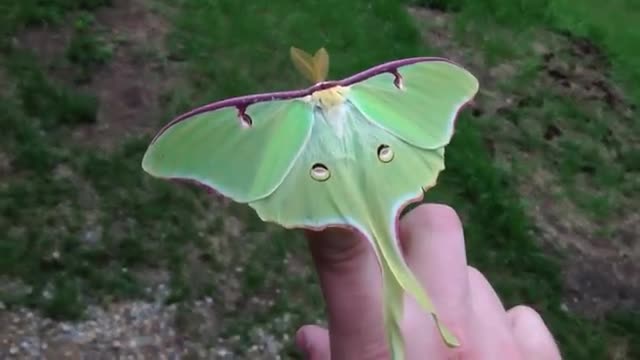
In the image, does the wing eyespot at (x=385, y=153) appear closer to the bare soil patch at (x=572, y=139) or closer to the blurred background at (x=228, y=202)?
the blurred background at (x=228, y=202)

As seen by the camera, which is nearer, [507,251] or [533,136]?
[507,251]

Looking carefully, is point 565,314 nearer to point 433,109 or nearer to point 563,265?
point 563,265

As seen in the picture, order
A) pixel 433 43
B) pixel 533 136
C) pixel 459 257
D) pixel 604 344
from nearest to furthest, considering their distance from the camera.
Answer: pixel 459 257 < pixel 604 344 < pixel 533 136 < pixel 433 43

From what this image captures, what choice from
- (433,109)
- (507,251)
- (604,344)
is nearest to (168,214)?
(507,251)

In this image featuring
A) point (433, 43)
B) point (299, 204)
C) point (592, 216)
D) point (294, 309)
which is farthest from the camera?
point (433, 43)

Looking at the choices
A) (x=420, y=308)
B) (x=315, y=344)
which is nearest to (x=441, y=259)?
(x=420, y=308)

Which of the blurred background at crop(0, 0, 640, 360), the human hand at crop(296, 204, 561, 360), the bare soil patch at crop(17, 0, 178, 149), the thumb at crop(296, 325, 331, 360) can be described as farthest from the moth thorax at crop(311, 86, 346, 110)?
the bare soil patch at crop(17, 0, 178, 149)

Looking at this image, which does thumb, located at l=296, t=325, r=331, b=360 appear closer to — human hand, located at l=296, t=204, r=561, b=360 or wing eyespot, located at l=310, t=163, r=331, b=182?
human hand, located at l=296, t=204, r=561, b=360

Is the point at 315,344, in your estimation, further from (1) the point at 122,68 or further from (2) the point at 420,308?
(1) the point at 122,68
